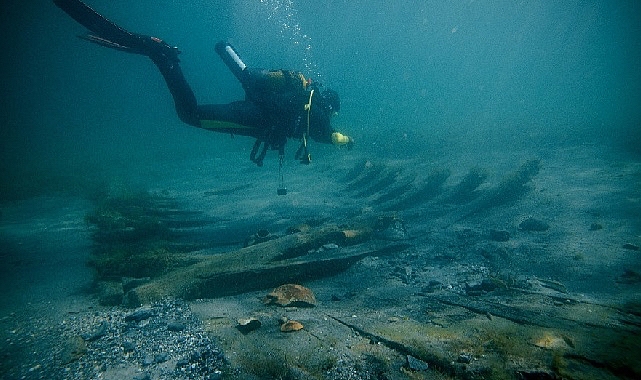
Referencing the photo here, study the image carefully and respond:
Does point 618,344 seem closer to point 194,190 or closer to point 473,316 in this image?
point 473,316

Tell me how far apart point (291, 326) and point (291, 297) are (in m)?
1.11

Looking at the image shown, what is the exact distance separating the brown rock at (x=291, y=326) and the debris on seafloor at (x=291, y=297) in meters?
0.91

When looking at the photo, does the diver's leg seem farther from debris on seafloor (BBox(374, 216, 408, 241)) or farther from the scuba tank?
debris on seafloor (BBox(374, 216, 408, 241))

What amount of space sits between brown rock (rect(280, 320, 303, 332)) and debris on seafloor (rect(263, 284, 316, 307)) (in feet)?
2.98

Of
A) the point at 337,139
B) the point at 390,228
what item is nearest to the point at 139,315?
the point at 337,139

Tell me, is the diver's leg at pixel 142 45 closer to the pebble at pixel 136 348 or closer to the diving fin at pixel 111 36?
the diving fin at pixel 111 36

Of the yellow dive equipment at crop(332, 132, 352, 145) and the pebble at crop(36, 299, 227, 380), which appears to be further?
the yellow dive equipment at crop(332, 132, 352, 145)

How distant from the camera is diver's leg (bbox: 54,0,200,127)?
5.26m

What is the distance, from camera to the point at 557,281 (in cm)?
613

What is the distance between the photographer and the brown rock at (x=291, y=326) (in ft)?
13.2

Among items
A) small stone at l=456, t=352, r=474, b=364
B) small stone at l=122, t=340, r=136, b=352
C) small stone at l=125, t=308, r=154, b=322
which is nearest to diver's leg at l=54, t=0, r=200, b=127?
small stone at l=125, t=308, r=154, b=322

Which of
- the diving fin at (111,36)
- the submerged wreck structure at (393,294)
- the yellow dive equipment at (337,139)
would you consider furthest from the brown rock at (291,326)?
the diving fin at (111,36)

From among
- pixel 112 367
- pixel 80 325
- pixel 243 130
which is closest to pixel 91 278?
pixel 80 325

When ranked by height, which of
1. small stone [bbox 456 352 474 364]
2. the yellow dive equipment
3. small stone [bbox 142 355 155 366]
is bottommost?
small stone [bbox 142 355 155 366]
